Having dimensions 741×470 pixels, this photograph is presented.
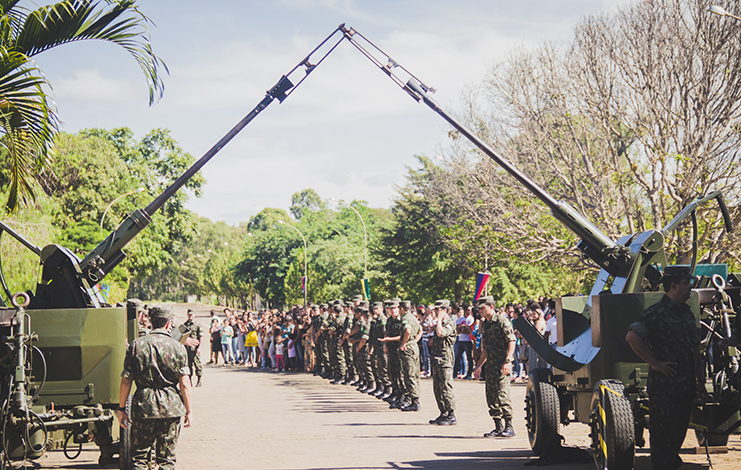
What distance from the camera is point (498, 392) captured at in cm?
1167

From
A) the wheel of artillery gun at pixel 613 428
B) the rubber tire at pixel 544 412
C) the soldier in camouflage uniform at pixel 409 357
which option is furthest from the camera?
the soldier in camouflage uniform at pixel 409 357

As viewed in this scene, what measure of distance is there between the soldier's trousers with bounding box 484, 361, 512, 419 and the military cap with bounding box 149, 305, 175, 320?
5.25m

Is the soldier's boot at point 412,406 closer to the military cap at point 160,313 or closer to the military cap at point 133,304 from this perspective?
the military cap at point 133,304

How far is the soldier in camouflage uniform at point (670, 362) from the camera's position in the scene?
22.0 feet

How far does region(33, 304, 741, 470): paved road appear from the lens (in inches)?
387

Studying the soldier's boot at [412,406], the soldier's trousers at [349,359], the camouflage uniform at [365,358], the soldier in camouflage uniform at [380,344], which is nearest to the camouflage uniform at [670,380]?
the soldier's boot at [412,406]

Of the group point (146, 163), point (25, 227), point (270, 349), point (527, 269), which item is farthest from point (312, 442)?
point (146, 163)

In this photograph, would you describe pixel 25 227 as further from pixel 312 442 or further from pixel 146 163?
pixel 146 163

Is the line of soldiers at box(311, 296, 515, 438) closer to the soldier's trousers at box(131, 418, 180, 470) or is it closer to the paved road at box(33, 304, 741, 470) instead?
the paved road at box(33, 304, 741, 470)

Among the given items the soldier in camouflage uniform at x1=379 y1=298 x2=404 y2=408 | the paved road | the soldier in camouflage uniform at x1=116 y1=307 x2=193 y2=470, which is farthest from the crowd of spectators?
the soldier in camouflage uniform at x1=116 y1=307 x2=193 y2=470

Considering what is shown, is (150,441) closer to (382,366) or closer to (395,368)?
(395,368)

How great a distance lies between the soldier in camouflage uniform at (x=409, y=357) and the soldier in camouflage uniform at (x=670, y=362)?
876 cm

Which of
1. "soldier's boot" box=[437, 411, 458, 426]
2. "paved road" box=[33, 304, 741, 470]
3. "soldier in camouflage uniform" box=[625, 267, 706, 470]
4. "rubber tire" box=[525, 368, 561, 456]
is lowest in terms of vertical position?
"paved road" box=[33, 304, 741, 470]

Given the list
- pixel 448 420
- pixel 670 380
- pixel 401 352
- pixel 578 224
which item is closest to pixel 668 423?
pixel 670 380
